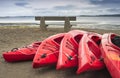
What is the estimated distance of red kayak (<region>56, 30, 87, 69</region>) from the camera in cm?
589

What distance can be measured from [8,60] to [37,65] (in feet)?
4.78

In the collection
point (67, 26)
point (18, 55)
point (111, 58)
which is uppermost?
point (111, 58)

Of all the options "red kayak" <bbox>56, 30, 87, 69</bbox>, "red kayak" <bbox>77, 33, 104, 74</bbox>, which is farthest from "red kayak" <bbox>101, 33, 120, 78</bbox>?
"red kayak" <bbox>56, 30, 87, 69</bbox>

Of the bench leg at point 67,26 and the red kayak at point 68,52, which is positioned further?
the bench leg at point 67,26

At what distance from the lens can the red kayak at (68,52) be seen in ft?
19.3

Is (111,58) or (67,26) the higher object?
(111,58)

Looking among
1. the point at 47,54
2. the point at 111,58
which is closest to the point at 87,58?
the point at 111,58

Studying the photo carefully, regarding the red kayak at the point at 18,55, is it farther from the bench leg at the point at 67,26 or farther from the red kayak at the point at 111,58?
the bench leg at the point at 67,26

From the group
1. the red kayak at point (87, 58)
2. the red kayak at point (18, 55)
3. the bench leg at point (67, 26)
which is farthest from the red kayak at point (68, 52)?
the bench leg at point (67, 26)

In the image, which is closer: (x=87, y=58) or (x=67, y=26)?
(x=87, y=58)

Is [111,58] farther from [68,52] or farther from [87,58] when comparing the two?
[68,52]

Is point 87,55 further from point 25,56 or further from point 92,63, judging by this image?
point 25,56

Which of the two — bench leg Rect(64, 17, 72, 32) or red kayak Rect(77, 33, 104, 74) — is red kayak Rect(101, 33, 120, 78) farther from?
bench leg Rect(64, 17, 72, 32)

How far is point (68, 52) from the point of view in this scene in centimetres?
655
